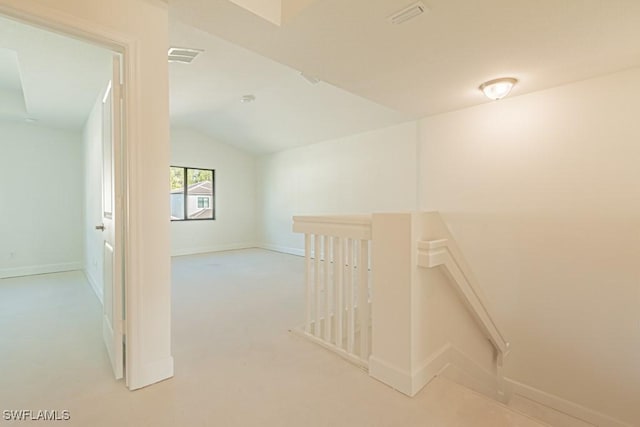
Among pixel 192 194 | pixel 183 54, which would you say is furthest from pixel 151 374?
pixel 192 194

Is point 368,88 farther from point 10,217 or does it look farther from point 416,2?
point 10,217

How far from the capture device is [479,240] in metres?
3.36

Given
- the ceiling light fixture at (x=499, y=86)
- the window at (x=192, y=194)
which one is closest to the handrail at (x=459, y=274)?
the ceiling light fixture at (x=499, y=86)

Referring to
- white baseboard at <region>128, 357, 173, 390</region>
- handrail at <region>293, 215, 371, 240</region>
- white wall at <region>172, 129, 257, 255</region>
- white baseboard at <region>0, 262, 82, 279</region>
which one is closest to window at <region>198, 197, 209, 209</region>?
white wall at <region>172, 129, 257, 255</region>

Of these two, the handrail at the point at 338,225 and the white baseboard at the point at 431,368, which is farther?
the handrail at the point at 338,225

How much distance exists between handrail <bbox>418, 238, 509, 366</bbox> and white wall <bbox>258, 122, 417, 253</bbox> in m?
2.56

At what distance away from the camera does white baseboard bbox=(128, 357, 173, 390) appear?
1.67m

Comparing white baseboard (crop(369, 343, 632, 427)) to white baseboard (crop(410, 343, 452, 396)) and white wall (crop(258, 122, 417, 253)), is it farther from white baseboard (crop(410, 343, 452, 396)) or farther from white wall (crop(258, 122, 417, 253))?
white wall (crop(258, 122, 417, 253))

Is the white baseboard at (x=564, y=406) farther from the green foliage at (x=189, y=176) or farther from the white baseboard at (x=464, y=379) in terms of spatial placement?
the green foliage at (x=189, y=176)

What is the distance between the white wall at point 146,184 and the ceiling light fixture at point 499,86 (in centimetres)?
270

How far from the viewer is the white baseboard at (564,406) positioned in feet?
8.39

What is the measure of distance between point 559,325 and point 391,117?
3487mm

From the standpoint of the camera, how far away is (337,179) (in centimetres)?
607

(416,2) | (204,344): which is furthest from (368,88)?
(204,344)
